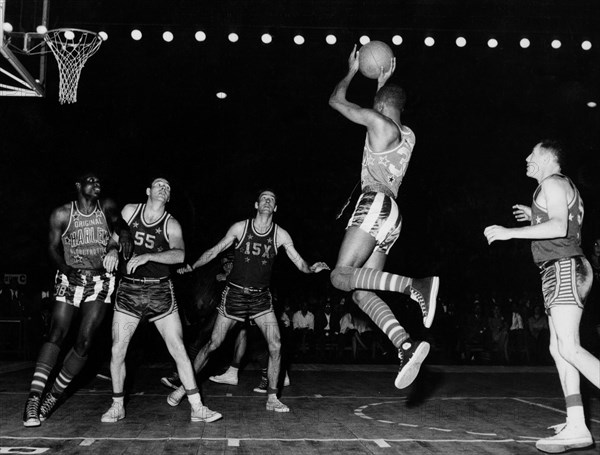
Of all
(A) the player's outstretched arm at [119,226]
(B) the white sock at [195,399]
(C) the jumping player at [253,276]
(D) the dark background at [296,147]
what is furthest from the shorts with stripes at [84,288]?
(D) the dark background at [296,147]

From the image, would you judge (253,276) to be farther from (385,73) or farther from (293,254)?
(385,73)

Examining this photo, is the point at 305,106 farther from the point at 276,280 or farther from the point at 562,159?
the point at 562,159

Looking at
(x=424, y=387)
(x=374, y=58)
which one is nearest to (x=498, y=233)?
(x=374, y=58)

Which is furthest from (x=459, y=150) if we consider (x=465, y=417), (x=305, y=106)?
(x=465, y=417)

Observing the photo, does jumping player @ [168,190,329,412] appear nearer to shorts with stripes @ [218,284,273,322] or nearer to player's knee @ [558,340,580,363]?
shorts with stripes @ [218,284,273,322]

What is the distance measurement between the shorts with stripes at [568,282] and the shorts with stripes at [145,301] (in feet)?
10.5

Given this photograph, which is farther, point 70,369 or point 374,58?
point 70,369

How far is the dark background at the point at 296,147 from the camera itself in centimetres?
1463

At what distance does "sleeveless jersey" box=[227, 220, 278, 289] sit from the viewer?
23.0 ft

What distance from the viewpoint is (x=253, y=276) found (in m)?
7.00

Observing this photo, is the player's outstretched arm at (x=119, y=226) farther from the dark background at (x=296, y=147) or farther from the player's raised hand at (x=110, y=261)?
the dark background at (x=296, y=147)

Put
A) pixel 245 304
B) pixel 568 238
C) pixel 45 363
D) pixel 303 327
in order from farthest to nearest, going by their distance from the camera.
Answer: pixel 303 327
pixel 245 304
pixel 45 363
pixel 568 238

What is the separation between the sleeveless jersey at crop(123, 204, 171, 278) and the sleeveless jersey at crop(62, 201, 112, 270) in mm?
310

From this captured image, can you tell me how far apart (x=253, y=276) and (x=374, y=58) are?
9.27ft
